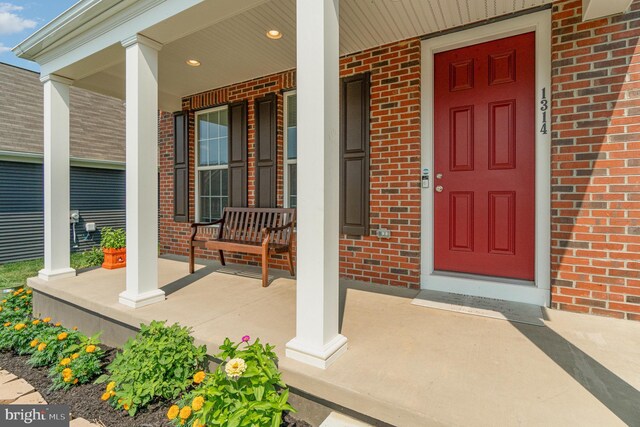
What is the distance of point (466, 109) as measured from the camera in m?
2.92

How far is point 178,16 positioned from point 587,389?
3396 millimetres

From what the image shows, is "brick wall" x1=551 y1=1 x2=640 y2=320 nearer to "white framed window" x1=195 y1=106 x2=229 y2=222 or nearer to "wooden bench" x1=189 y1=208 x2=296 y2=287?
"wooden bench" x1=189 y1=208 x2=296 y2=287

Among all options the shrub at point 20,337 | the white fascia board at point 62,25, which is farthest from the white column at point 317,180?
the shrub at point 20,337

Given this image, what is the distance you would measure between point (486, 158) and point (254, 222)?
266 centimetres

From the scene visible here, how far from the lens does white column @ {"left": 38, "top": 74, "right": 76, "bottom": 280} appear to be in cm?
354

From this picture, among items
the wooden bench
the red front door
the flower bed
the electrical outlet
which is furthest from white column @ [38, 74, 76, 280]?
the red front door

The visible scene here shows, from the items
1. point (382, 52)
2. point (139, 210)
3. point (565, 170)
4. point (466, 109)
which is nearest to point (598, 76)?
point (565, 170)

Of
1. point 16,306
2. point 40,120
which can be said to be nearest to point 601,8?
point 16,306

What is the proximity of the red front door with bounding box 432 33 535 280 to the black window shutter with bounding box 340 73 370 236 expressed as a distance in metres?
0.70

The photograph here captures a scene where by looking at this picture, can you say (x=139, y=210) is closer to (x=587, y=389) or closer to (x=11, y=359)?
(x=11, y=359)

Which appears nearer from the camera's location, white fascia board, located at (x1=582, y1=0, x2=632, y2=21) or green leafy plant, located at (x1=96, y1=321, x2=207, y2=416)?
green leafy plant, located at (x1=96, y1=321, x2=207, y2=416)

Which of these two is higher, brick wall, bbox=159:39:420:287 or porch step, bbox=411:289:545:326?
brick wall, bbox=159:39:420:287

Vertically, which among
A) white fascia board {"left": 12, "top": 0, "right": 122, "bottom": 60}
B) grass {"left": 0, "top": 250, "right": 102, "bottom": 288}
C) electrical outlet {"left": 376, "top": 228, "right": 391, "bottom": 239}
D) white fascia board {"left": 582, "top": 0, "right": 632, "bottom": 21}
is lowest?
grass {"left": 0, "top": 250, "right": 102, "bottom": 288}

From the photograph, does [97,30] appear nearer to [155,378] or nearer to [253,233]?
[253,233]
